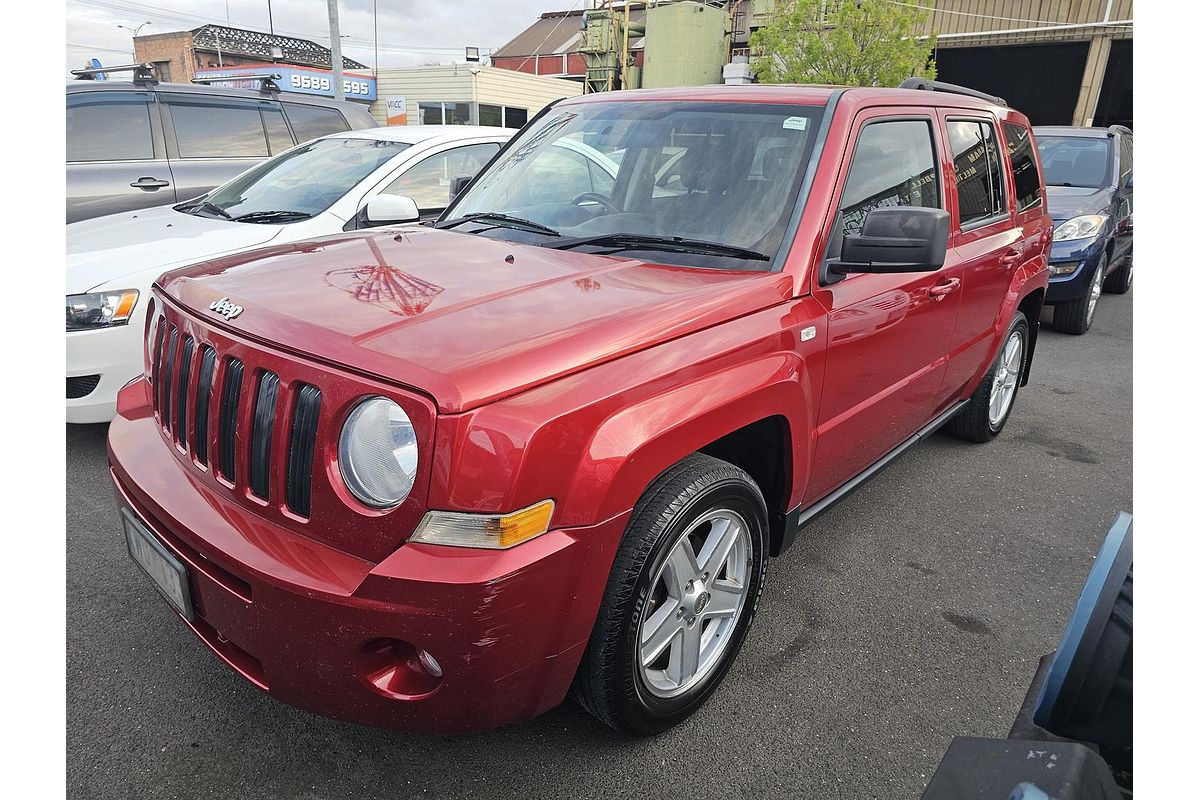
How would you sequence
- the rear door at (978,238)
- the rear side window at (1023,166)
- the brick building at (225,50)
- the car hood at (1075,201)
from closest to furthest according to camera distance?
the rear door at (978,238) → the rear side window at (1023,166) → the car hood at (1075,201) → the brick building at (225,50)

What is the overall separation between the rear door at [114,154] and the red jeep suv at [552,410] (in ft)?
14.8

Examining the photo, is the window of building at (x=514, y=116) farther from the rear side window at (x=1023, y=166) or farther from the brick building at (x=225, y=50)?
the rear side window at (x=1023, y=166)

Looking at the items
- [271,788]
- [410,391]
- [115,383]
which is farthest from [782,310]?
[115,383]

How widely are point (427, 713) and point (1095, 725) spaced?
4.46 feet

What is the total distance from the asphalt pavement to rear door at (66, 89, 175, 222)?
10.8 feet

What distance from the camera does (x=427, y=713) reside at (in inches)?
71.3

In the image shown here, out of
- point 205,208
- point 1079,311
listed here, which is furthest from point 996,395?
point 205,208

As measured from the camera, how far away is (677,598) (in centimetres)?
225

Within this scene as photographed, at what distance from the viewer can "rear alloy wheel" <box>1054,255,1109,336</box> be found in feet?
24.8

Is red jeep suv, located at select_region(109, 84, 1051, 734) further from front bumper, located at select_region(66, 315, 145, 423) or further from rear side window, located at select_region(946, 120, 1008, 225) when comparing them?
front bumper, located at select_region(66, 315, 145, 423)

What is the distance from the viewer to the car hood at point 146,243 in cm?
390

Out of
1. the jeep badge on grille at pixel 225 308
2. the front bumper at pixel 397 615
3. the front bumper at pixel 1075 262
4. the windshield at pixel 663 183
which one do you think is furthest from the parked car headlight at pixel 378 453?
the front bumper at pixel 1075 262

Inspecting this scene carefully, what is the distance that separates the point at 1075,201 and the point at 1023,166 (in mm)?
4108

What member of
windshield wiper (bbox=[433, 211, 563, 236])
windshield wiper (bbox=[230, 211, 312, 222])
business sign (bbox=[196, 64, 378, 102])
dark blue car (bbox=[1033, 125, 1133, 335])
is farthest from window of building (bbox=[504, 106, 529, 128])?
windshield wiper (bbox=[433, 211, 563, 236])
